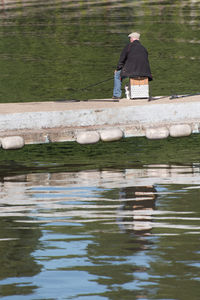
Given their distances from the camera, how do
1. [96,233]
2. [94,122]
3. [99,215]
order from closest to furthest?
[96,233] < [99,215] < [94,122]

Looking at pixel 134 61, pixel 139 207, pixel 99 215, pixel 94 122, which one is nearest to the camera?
pixel 99 215

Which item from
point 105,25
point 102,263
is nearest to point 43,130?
point 102,263

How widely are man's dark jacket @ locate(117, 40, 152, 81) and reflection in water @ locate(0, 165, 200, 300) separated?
11.1 feet

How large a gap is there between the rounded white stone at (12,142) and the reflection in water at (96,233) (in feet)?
2.21

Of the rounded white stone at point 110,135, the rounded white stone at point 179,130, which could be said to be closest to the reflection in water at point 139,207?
the rounded white stone at point 110,135

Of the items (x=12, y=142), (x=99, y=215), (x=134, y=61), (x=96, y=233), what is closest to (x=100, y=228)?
(x=96, y=233)

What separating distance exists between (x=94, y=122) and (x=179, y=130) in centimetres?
177

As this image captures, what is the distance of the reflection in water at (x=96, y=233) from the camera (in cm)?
963

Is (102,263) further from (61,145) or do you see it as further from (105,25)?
(105,25)

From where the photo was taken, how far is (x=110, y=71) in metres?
36.2

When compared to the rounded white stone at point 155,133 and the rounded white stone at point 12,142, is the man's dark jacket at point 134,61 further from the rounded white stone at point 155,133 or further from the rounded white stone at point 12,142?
the rounded white stone at point 12,142

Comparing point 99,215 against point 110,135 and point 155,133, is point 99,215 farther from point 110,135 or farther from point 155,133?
point 155,133

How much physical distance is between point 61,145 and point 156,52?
22.7m

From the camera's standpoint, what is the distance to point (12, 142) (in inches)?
639
